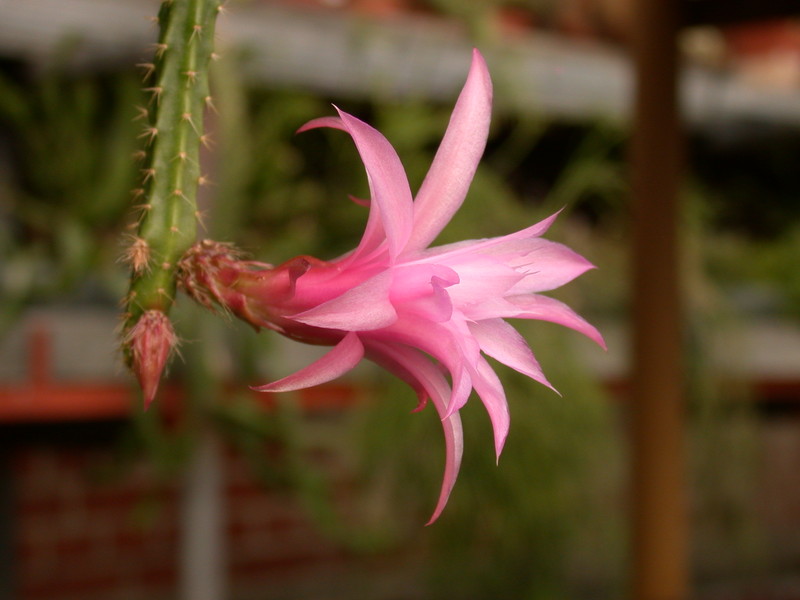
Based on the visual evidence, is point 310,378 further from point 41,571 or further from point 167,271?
point 41,571

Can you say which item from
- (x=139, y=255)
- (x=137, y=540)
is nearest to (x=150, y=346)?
(x=139, y=255)

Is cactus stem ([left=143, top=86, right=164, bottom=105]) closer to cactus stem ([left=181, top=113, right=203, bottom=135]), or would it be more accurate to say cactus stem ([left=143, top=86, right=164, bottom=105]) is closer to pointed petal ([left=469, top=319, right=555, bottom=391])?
cactus stem ([left=181, top=113, right=203, bottom=135])

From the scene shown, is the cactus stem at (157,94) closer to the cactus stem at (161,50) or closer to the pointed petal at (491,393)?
the cactus stem at (161,50)

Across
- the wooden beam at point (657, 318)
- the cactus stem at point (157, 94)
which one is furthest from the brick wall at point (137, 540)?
the cactus stem at point (157, 94)

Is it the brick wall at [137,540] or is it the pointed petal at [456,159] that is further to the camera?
the brick wall at [137,540]

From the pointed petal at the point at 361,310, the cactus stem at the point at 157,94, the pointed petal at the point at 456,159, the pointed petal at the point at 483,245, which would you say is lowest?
the pointed petal at the point at 361,310

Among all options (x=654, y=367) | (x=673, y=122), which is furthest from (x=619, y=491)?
(x=673, y=122)
